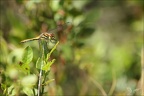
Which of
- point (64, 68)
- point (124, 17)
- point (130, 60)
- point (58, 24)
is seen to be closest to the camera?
point (58, 24)

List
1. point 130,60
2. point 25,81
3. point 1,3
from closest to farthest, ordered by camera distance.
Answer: point 25,81, point 1,3, point 130,60

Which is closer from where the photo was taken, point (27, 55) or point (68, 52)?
point (27, 55)

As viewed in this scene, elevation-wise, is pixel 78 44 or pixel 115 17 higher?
pixel 115 17

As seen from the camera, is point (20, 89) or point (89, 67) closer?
point (20, 89)

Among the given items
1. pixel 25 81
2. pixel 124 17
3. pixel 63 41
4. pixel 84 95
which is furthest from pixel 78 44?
pixel 124 17

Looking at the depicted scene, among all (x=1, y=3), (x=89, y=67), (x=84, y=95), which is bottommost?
(x=84, y=95)

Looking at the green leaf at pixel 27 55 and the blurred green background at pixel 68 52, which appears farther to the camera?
the blurred green background at pixel 68 52

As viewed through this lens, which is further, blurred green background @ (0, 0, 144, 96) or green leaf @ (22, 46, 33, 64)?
blurred green background @ (0, 0, 144, 96)

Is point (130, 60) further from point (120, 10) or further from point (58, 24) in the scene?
point (120, 10)
